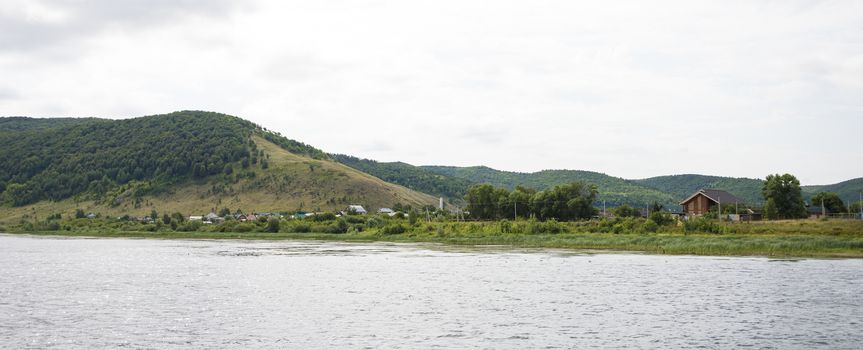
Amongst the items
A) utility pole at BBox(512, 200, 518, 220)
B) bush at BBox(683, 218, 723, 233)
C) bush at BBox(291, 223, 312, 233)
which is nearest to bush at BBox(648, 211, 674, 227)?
bush at BBox(683, 218, 723, 233)

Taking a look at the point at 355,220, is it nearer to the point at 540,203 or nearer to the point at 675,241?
the point at 540,203

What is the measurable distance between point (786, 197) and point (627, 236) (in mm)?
27041

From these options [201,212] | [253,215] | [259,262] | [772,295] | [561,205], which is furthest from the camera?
[201,212]

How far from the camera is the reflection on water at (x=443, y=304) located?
2834 cm

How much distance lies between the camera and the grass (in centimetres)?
6600

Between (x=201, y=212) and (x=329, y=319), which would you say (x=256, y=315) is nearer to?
(x=329, y=319)

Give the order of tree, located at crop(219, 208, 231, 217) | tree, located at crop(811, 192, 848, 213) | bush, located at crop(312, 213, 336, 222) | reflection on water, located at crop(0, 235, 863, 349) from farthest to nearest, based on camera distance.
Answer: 1. tree, located at crop(219, 208, 231, 217)
2. bush, located at crop(312, 213, 336, 222)
3. tree, located at crop(811, 192, 848, 213)
4. reflection on water, located at crop(0, 235, 863, 349)

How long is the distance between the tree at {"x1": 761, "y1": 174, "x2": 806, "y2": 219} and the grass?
19.5 metres

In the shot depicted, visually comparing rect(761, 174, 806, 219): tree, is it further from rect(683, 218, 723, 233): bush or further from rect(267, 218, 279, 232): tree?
rect(267, 218, 279, 232): tree

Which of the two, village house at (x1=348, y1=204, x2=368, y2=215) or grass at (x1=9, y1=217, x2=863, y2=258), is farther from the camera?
village house at (x1=348, y1=204, x2=368, y2=215)

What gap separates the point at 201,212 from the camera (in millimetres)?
198375

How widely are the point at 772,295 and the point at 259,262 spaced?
140ft

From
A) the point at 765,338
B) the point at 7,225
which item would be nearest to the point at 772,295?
the point at 765,338

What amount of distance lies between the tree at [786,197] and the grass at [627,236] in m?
19.5
